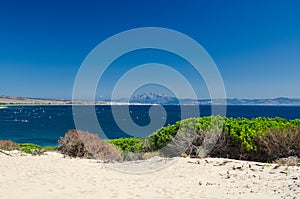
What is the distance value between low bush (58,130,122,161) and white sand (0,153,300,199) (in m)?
1.74

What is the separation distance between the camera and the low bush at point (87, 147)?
543 inches

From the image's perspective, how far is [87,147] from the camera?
45.5 ft

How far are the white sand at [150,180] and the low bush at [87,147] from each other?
174cm

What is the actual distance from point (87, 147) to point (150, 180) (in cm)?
526

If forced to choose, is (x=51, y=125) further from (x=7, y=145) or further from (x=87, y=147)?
(x=87, y=147)

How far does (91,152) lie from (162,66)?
4.84 metres

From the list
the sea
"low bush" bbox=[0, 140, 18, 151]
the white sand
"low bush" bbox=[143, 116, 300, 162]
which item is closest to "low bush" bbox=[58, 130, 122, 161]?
the white sand

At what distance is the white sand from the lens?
748 cm

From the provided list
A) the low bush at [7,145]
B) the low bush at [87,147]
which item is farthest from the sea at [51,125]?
the low bush at [7,145]

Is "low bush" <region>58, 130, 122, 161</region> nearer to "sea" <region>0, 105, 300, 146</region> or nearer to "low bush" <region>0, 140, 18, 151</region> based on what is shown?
"low bush" <region>0, 140, 18, 151</region>

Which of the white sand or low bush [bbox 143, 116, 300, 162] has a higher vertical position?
low bush [bbox 143, 116, 300, 162]

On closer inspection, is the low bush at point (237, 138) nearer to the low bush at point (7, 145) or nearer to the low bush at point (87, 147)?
the low bush at point (87, 147)

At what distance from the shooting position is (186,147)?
44.1ft

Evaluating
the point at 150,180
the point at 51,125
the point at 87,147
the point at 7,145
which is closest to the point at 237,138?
the point at 150,180
